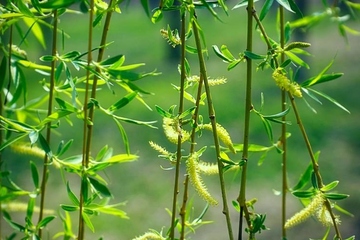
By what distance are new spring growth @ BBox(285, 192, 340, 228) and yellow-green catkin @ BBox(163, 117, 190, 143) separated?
0.08m

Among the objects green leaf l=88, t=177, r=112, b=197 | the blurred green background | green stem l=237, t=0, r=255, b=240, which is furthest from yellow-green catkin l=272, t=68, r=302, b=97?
the blurred green background

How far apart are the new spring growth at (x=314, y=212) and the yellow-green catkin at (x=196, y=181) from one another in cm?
6

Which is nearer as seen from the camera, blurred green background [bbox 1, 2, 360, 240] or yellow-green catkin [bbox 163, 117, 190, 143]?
yellow-green catkin [bbox 163, 117, 190, 143]

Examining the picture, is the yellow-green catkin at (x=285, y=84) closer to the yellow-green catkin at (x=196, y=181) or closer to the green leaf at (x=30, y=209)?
the yellow-green catkin at (x=196, y=181)

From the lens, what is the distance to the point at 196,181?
32 cm

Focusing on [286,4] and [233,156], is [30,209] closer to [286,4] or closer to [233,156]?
[286,4]

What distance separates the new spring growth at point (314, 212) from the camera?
1.11 ft

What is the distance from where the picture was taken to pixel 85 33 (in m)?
4.59

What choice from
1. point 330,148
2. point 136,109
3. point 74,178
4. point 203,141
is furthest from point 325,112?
point 74,178

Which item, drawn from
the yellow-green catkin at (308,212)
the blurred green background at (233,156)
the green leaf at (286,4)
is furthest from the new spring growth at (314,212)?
the blurred green background at (233,156)

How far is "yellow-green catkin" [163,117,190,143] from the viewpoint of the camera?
12.8 inches

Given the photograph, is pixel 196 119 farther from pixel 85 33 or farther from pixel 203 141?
pixel 85 33

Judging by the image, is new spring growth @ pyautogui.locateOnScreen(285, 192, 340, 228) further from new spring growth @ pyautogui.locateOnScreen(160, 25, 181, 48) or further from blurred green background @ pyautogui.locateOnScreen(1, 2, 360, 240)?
blurred green background @ pyautogui.locateOnScreen(1, 2, 360, 240)

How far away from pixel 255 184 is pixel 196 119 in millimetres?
1879
